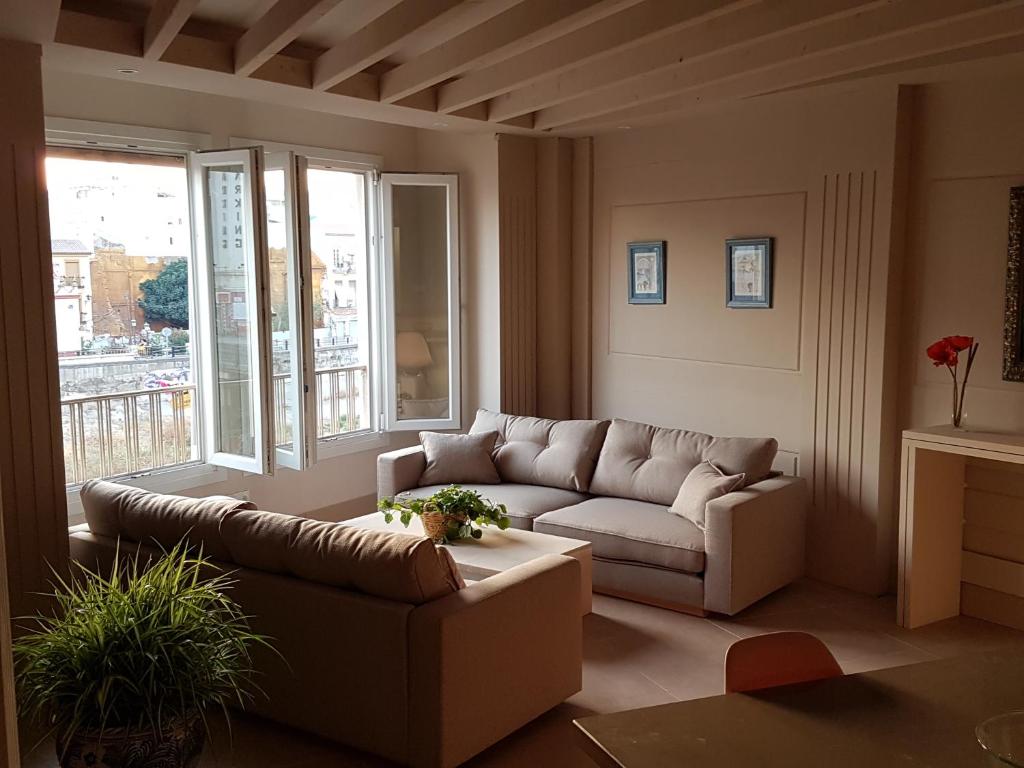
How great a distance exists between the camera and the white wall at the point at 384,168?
5.54m

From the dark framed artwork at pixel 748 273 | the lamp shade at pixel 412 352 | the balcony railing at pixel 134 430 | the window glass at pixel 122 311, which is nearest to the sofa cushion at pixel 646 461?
the dark framed artwork at pixel 748 273

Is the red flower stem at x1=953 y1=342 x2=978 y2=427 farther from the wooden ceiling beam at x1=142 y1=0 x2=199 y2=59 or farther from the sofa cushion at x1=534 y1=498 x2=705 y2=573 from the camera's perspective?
the wooden ceiling beam at x1=142 y1=0 x2=199 y2=59

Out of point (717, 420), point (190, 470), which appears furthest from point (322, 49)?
point (717, 420)

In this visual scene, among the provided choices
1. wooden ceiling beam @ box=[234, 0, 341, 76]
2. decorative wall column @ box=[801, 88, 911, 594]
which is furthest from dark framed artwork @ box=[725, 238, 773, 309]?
wooden ceiling beam @ box=[234, 0, 341, 76]

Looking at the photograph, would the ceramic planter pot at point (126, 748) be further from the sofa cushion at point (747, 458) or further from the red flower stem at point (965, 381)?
the red flower stem at point (965, 381)

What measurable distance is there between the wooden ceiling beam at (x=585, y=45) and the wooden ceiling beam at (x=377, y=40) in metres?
0.73

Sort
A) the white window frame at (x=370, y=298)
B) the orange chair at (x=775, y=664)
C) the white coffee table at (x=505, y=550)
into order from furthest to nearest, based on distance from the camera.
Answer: the white window frame at (x=370, y=298)
the white coffee table at (x=505, y=550)
the orange chair at (x=775, y=664)

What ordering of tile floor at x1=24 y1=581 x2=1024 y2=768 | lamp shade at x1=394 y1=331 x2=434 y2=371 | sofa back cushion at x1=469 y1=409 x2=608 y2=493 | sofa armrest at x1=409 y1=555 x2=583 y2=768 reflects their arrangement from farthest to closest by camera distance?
lamp shade at x1=394 y1=331 x2=434 y2=371
sofa back cushion at x1=469 y1=409 x2=608 y2=493
tile floor at x1=24 y1=581 x2=1024 y2=768
sofa armrest at x1=409 y1=555 x2=583 y2=768

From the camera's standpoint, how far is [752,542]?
4562 mm

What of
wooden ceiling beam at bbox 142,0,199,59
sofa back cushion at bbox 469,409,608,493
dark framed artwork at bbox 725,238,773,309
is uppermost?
wooden ceiling beam at bbox 142,0,199,59

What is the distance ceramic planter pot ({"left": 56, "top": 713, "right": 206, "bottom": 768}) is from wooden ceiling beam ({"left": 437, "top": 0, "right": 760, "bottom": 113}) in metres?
2.89

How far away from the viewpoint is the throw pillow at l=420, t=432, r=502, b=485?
563 cm

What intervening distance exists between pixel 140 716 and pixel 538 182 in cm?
461

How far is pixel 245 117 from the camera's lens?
5.65 meters
